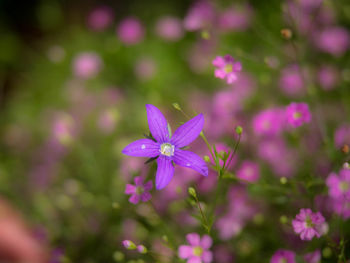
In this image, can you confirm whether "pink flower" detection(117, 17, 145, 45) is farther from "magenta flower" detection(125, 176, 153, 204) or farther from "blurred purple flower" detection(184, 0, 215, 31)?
"magenta flower" detection(125, 176, 153, 204)

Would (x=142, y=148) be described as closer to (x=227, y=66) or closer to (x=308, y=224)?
(x=227, y=66)

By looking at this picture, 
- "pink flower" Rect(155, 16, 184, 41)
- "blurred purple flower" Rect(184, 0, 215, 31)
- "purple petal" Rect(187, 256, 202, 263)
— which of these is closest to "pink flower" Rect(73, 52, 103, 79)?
"pink flower" Rect(155, 16, 184, 41)

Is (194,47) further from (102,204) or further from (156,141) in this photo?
(156,141)

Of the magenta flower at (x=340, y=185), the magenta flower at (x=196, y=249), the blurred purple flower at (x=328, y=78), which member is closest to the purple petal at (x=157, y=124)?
the magenta flower at (x=196, y=249)

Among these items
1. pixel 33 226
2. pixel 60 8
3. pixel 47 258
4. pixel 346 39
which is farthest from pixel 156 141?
pixel 60 8

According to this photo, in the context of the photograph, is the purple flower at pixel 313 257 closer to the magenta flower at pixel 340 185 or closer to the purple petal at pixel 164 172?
the magenta flower at pixel 340 185

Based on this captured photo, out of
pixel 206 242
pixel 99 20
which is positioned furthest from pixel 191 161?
pixel 99 20
